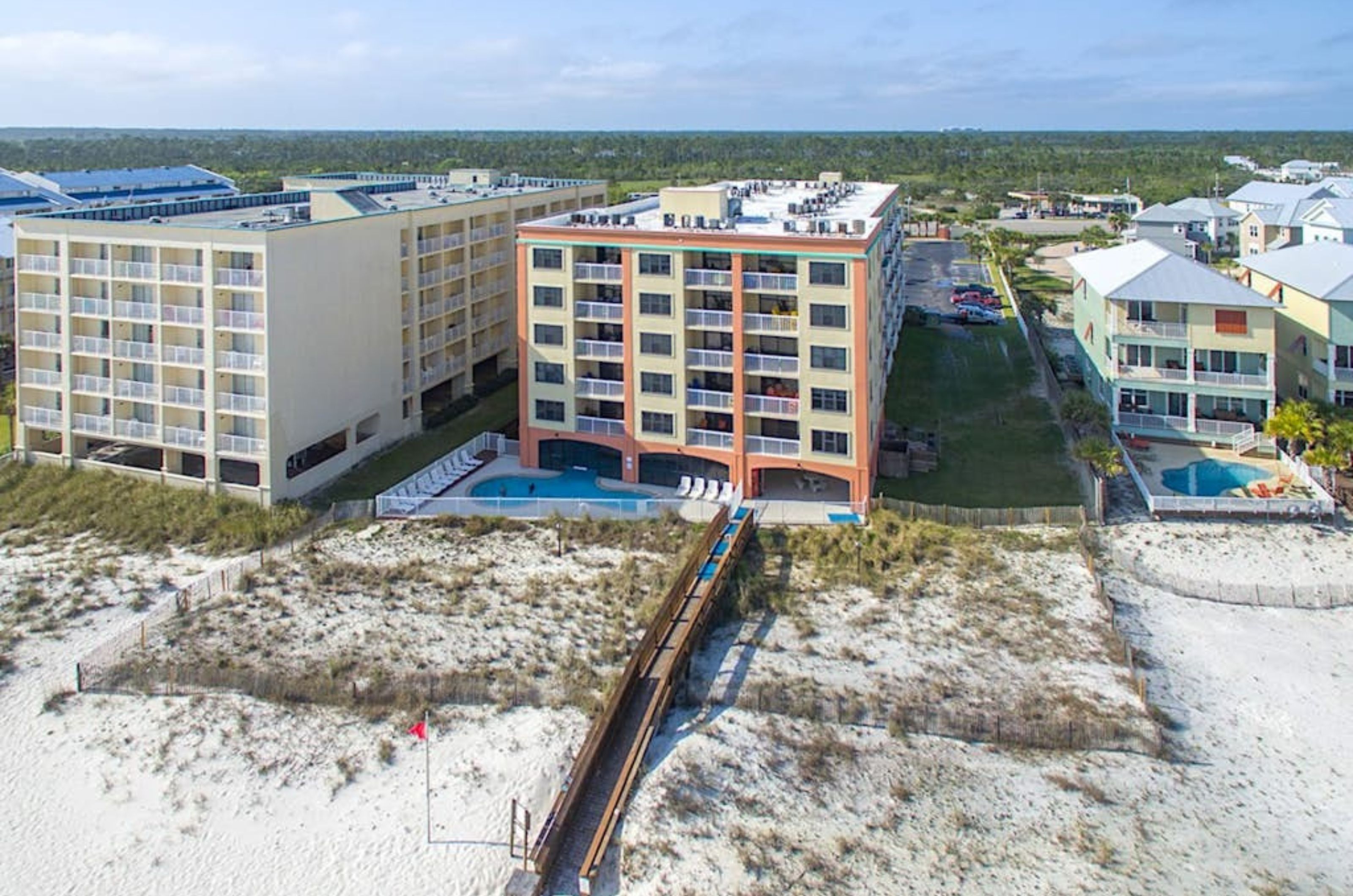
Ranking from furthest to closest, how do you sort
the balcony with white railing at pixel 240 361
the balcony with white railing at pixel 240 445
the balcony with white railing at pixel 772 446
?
the balcony with white railing at pixel 772 446 → the balcony with white railing at pixel 240 445 → the balcony with white railing at pixel 240 361

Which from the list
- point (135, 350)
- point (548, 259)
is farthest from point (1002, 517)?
point (135, 350)

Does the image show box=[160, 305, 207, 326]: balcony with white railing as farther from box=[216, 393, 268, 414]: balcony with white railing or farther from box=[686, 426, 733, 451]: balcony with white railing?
box=[686, 426, 733, 451]: balcony with white railing

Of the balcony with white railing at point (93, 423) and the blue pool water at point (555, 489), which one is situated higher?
the balcony with white railing at point (93, 423)

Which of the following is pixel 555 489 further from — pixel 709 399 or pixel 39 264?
pixel 39 264

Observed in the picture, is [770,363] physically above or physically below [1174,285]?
below

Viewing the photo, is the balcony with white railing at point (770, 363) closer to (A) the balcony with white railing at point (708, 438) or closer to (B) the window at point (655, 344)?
(A) the balcony with white railing at point (708, 438)

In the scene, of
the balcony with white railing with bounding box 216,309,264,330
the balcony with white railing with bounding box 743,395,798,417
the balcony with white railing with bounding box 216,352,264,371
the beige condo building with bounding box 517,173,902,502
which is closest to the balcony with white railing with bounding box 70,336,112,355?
the balcony with white railing with bounding box 216,352,264,371

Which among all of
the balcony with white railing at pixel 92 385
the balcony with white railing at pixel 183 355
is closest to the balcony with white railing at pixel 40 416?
the balcony with white railing at pixel 92 385

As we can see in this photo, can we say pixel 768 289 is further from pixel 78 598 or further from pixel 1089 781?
pixel 78 598
